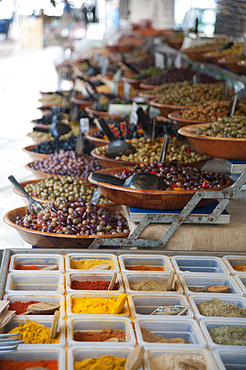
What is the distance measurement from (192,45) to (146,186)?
4266 mm

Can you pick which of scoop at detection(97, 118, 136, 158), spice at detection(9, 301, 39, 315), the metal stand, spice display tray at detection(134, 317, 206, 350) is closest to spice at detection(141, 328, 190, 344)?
spice display tray at detection(134, 317, 206, 350)

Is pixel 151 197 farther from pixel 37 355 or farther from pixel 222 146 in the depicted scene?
pixel 37 355

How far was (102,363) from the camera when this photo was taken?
1140 millimetres

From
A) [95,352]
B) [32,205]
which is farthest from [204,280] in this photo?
[32,205]

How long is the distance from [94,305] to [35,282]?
0.83ft

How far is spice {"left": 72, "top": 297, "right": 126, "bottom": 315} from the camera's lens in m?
1.37

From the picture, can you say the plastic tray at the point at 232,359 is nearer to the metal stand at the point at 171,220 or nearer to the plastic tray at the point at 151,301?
the plastic tray at the point at 151,301

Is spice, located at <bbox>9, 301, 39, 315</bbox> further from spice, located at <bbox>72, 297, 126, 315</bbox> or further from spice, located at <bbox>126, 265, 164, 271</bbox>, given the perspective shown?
spice, located at <bbox>126, 265, 164, 271</bbox>

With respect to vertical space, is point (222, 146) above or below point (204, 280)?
above

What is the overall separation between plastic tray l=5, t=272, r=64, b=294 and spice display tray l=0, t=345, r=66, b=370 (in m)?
0.34

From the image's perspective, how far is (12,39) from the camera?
24.2m

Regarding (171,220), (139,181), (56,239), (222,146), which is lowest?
(56,239)

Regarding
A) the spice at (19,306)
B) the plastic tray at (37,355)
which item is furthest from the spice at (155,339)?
the spice at (19,306)

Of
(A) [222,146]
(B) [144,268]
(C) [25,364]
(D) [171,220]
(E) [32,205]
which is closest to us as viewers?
(C) [25,364]
